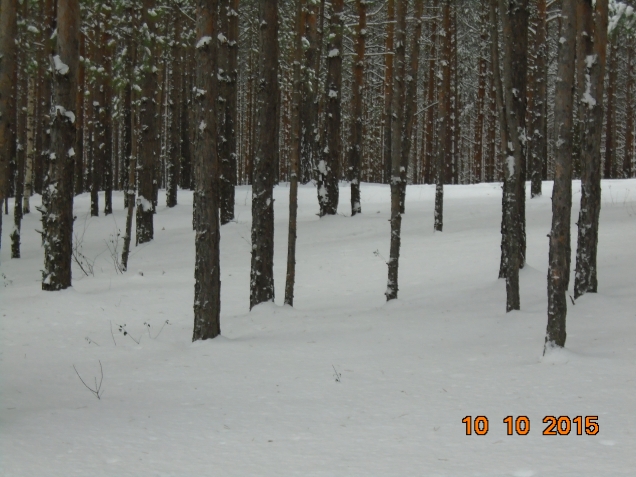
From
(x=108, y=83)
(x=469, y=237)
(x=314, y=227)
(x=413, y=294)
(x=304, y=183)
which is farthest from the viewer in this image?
(x=304, y=183)

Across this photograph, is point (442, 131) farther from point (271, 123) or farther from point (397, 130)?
point (271, 123)

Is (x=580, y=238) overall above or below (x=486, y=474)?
above

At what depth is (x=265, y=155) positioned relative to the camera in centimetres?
935

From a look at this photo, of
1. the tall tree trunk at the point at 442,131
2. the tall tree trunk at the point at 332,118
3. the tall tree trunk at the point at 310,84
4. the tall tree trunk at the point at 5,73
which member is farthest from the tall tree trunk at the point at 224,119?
the tall tree trunk at the point at 5,73

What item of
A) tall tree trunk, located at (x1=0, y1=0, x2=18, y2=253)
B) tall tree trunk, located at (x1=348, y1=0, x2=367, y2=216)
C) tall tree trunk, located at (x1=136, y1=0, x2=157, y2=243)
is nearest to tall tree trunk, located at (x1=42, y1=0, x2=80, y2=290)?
Answer: tall tree trunk, located at (x1=0, y1=0, x2=18, y2=253)

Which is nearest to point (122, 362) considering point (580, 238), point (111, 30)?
point (580, 238)

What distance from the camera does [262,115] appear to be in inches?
366

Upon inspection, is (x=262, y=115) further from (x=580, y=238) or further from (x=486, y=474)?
Answer: (x=486, y=474)

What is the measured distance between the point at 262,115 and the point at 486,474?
6.72m

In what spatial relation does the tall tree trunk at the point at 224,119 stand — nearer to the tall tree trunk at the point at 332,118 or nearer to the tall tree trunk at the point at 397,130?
the tall tree trunk at the point at 332,118

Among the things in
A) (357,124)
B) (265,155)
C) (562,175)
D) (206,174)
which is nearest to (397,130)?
(265,155)

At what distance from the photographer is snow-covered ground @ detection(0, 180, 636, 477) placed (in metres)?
4.30

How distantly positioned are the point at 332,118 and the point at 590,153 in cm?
920
